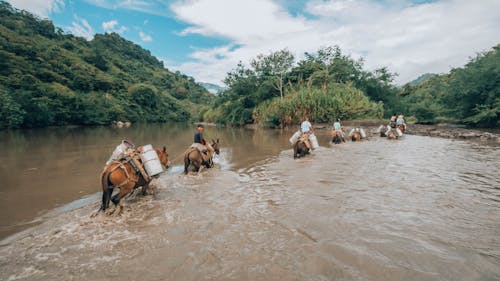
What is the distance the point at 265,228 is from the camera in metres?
4.36

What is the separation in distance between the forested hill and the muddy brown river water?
35.7 meters

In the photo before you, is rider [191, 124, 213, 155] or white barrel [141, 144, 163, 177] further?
rider [191, 124, 213, 155]

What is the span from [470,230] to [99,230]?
6.76 m

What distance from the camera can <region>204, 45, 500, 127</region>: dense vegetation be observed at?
72.0 ft

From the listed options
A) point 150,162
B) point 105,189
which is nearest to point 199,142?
point 150,162

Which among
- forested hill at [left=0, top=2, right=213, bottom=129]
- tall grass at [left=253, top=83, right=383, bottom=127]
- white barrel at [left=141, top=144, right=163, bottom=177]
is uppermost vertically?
forested hill at [left=0, top=2, right=213, bottom=129]

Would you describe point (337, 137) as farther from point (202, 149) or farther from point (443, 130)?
point (443, 130)

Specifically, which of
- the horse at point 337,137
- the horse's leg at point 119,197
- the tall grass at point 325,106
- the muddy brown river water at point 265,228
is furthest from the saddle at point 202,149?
the tall grass at point 325,106

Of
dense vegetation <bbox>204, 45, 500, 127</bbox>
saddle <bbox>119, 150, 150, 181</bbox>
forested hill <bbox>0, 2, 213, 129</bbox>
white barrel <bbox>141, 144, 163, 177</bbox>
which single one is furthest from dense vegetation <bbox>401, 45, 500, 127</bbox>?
forested hill <bbox>0, 2, 213, 129</bbox>

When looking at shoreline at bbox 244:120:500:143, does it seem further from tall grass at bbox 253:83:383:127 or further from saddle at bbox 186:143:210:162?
saddle at bbox 186:143:210:162

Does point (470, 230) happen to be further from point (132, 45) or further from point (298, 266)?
point (132, 45)

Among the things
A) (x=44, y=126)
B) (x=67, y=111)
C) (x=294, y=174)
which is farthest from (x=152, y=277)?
(x=67, y=111)

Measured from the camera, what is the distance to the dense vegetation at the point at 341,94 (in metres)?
21.9

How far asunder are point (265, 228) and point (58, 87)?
176ft
